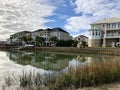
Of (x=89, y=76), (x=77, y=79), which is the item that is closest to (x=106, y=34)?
(x=89, y=76)

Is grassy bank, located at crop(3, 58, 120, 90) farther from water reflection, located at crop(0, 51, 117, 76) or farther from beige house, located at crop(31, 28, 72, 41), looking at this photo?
beige house, located at crop(31, 28, 72, 41)

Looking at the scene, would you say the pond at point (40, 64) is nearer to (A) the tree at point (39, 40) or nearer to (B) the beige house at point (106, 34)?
(B) the beige house at point (106, 34)

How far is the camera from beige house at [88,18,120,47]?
2245 inches

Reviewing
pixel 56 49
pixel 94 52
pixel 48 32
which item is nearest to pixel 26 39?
pixel 48 32

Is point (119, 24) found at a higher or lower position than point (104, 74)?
higher

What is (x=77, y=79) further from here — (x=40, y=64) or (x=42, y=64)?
(x=40, y=64)

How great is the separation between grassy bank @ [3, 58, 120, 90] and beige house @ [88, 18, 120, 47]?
48798mm

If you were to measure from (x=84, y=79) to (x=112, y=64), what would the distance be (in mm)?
2253

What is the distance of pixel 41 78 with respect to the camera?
29.6 feet

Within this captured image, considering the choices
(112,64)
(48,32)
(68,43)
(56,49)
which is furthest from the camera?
(48,32)

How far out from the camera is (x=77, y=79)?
843cm

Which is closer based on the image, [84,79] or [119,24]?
[84,79]

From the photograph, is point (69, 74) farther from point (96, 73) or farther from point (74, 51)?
point (74, 51)

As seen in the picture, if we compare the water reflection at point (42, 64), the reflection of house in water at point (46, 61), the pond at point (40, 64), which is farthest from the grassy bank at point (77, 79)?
the reflection of house in water at point (46, 61)
